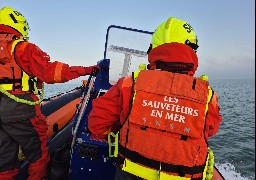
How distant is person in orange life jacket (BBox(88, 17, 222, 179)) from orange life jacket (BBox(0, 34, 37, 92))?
107 centimetres

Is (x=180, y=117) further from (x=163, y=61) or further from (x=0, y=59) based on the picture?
(x=0, y=59)

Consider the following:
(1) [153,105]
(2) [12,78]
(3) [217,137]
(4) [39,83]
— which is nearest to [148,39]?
(4) [39,83]

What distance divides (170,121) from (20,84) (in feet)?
4.93

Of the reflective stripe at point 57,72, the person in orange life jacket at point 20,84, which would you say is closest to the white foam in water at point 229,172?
the person in orange life jacket at point 20,84

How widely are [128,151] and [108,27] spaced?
1.98 meters

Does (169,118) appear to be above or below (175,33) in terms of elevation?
below

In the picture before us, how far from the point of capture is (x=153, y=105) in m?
1.47

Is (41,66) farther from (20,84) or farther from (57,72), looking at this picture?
(20,84)

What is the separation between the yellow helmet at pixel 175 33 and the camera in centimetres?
156

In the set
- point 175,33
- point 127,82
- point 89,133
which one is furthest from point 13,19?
point 175,33

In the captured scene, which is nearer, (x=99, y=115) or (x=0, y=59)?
(x=99, y=115)

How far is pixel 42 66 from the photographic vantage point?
2293mm

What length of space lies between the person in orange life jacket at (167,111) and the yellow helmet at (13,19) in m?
1.29

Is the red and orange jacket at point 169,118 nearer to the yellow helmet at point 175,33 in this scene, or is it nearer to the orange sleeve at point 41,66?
the yellow helmet at point 175,33
